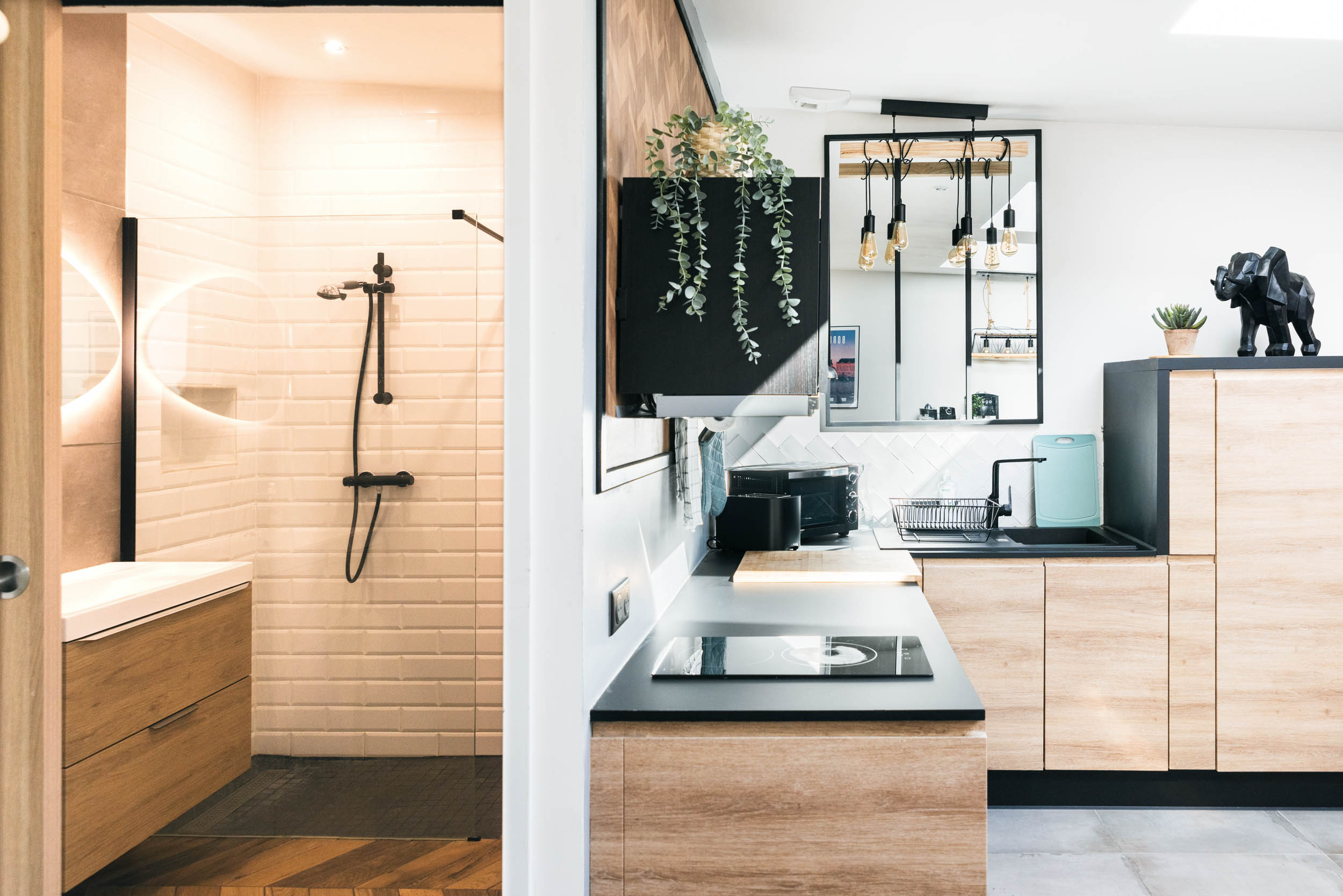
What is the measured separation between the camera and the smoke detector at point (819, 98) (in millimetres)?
3209

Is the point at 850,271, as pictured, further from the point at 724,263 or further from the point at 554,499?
the point at 554,499

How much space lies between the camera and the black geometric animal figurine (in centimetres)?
317

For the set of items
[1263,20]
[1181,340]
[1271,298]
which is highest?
[1263,20]

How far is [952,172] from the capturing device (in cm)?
364

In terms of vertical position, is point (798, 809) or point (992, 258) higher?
point (992, 258)

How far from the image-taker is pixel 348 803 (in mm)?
2174

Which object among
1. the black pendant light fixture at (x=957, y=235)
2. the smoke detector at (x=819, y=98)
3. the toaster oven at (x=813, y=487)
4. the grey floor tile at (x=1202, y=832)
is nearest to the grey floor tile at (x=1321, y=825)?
the grey floor tile at (x=1202, y=832)

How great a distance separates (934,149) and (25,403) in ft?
11.0

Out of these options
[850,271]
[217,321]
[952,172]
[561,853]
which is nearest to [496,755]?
[561,853]

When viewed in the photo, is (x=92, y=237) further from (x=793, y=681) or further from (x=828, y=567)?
(x=828, y=567)

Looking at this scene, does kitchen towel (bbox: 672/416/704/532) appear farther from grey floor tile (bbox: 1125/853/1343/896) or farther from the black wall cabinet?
grey floor tile (bbox: 1125/853/1343/896)

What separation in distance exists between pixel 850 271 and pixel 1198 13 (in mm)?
1483

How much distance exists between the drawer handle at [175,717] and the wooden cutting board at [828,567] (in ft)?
4.79

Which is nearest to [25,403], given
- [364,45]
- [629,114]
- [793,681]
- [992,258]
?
[629,114]
